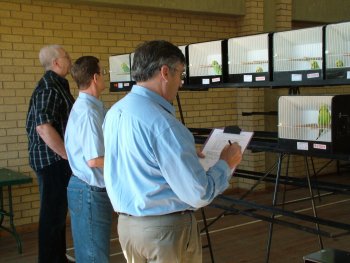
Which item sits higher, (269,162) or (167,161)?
(167,161)

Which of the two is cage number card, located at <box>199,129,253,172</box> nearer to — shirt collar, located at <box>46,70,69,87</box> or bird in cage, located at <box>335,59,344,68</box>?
bird in cage, located at <box>335,59,344,68</box>

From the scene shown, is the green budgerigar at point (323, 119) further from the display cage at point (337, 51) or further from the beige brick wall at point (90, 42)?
the beige brick wall at point (90, 42)

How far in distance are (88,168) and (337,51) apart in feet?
5.32

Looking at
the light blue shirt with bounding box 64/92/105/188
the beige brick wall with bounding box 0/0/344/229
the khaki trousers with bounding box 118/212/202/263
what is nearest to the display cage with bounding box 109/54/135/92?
the beige brick wall with bounding box 0/0/344/229

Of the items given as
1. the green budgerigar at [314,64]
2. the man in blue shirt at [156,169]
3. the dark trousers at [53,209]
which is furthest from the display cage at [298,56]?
the dark trousers at [53,209]

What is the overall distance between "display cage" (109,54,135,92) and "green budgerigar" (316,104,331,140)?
2321 millimetres

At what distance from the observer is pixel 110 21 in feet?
19.2

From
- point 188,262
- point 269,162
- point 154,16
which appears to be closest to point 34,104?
point 188,262

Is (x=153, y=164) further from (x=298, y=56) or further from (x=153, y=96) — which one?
(x=298, y=56)

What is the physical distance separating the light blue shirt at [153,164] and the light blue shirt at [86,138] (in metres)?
0.78

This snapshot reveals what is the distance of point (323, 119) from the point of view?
262 cm

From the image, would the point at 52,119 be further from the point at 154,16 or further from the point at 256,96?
the point at 256,96

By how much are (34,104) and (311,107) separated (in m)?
1.95

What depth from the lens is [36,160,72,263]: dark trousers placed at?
3.47m
